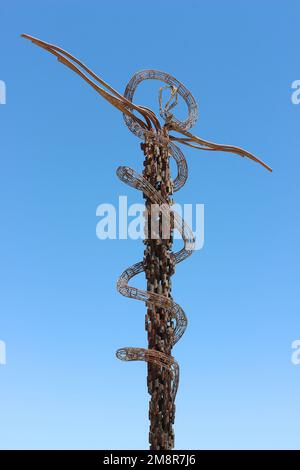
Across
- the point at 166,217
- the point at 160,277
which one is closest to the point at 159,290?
the point at 160,277

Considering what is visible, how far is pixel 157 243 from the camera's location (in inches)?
546

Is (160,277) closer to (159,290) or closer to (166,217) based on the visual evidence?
(159,290)

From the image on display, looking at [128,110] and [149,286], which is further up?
[128,110]

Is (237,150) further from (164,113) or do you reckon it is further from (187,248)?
(187,248)

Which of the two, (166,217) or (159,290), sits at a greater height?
(166,217)

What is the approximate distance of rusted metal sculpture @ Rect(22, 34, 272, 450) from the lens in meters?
13.2

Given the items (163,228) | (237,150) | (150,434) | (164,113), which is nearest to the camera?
(150,434)

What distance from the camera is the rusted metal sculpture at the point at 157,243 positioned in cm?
1319

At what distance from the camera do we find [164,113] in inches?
597
